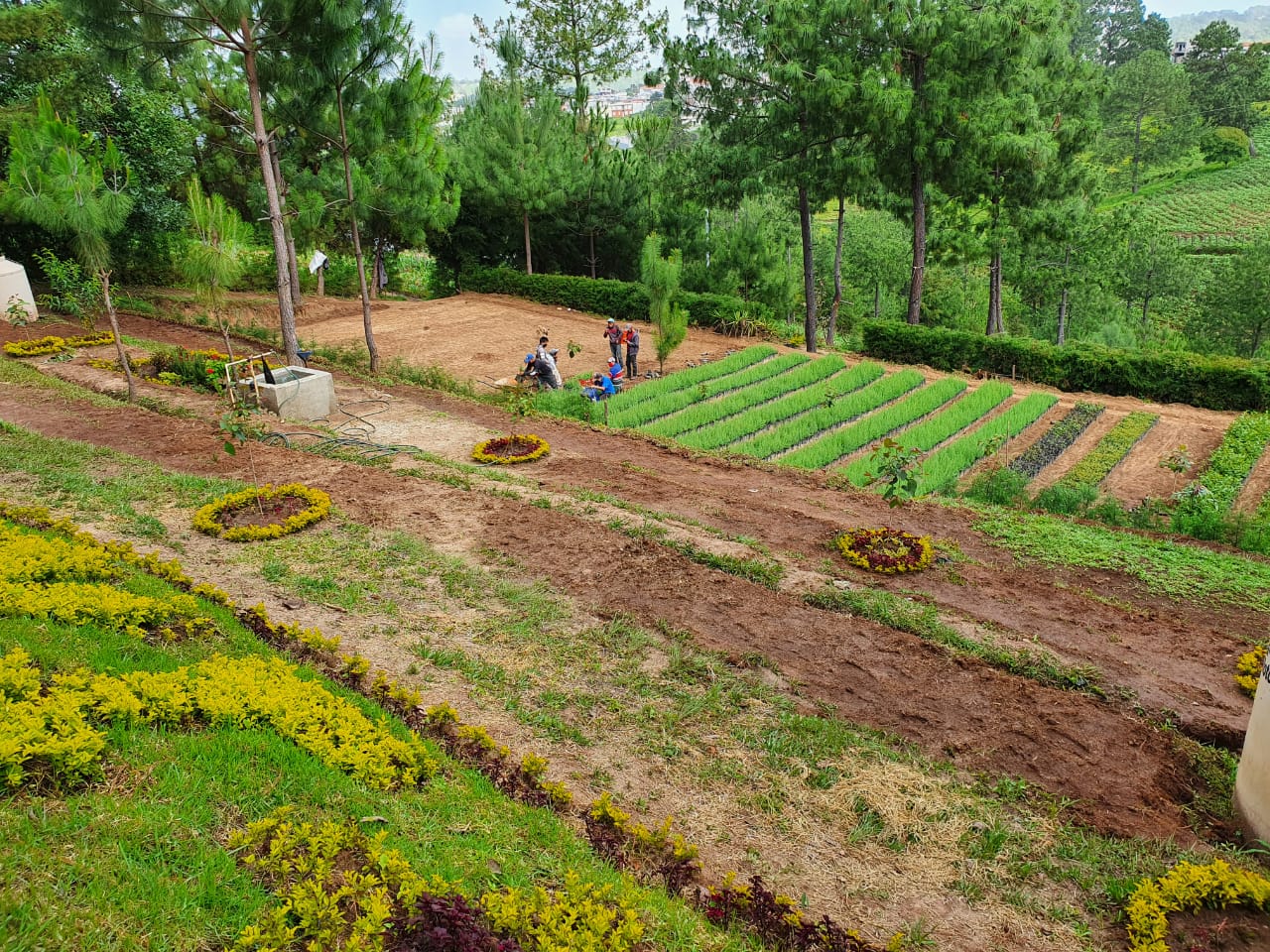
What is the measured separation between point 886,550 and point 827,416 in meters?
6.54

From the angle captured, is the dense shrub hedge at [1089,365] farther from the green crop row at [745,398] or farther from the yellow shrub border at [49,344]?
the yellow shrub border at [49,344]

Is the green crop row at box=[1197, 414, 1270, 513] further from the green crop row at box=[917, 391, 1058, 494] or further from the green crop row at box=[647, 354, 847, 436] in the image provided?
the green crop row at box=[647, 354, 847, 436]

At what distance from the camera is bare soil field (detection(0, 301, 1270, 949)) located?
5477 millimetres

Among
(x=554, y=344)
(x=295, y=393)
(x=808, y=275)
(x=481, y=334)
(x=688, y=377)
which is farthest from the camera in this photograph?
→ (x=481, y=334)

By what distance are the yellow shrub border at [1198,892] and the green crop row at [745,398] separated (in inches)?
409

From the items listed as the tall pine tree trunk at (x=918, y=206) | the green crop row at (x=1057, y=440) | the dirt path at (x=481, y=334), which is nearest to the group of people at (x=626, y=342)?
the dirt path at (x=481, y=334)

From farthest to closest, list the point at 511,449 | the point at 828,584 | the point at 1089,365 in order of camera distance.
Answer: the point at 1089,365 < the point at 511,449 < the point at 828,584

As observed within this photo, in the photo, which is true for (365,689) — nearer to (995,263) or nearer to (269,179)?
(269,179)

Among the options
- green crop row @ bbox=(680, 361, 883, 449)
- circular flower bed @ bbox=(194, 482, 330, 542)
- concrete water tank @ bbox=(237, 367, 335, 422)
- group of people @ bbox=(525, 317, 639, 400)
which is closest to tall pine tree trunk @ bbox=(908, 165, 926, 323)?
green crop row @ bbox=(680, 361, 883, 449)

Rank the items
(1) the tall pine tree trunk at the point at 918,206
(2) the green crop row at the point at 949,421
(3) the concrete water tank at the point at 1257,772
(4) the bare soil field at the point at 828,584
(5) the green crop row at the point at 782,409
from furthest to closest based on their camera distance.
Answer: (1) the tall pine tree trunk at the point at 918,206 < (5) the green crop row at the point at 782,409 < (2) the green crop row at the point at 949,421 < (4) the bare soil field at the point at 828,584 < (3) the concrete water tank at the point at 1257,772

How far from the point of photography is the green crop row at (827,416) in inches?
520

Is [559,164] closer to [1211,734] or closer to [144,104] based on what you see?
[144,104]

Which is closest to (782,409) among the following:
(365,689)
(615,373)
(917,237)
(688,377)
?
(688,377)

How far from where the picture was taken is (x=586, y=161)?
87.2 feet
